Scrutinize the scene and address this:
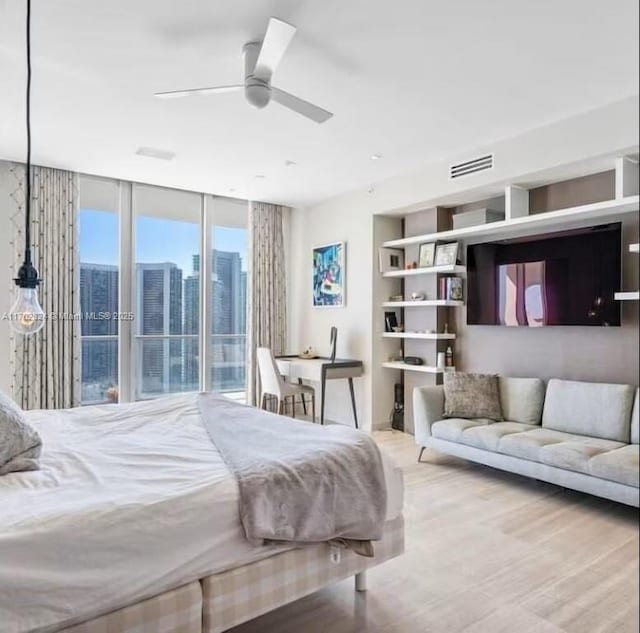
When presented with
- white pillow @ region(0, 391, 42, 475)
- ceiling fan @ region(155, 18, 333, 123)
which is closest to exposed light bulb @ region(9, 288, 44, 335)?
white pillow @ region(0, 391, 42, 475)

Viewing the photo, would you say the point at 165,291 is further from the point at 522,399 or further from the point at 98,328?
the point at 522,399

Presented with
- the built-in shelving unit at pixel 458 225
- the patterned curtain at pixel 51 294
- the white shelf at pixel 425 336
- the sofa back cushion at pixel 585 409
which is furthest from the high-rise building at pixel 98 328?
the sofa back cushion at pixel 585 409

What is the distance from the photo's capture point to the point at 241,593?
1.49 m

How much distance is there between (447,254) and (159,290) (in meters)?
3.45

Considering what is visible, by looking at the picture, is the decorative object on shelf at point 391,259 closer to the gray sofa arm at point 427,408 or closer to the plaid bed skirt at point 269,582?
the gray sofa arm at point 427,408

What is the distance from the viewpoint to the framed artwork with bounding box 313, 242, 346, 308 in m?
4.87

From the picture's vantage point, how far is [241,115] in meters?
3.02

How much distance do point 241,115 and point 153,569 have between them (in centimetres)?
265

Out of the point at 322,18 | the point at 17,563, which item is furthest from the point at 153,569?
the point at 322,18

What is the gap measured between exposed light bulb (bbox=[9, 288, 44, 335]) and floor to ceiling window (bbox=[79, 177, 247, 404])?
8.15 feet

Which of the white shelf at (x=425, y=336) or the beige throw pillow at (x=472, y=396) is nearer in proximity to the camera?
the beige throw pillow at (x=472, y=396)

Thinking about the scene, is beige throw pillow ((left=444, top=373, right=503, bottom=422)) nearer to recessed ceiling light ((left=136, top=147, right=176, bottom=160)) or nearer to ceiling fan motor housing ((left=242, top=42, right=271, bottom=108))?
ceiling fan motor housing ((left=242, top=42, right=271, bottom=108))

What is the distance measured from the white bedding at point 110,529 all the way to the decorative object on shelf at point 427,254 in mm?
1200

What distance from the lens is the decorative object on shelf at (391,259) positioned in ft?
11.6
